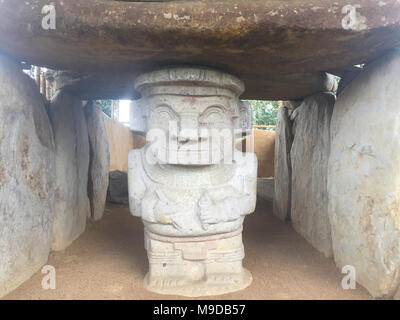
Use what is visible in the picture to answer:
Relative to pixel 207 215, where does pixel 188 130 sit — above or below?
above

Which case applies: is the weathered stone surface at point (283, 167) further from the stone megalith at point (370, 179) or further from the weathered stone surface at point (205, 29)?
the weathered stone surface at point (205, 29)

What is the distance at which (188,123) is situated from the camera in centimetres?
268

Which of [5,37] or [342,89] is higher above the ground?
[5,37]

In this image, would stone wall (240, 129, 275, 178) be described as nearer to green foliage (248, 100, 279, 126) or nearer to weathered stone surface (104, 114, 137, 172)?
weathered stone surface (104, 114, 137, 172)

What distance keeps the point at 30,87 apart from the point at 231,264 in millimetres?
2434

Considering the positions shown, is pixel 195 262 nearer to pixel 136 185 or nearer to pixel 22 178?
pixel 136 185

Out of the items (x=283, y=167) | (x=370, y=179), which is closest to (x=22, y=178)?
(x=370, y=179)

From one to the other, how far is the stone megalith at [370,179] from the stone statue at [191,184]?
2.70ft

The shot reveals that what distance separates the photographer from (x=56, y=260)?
3322 mm

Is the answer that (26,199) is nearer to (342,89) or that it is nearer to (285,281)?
(285,281)

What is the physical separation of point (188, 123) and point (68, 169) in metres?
1.78

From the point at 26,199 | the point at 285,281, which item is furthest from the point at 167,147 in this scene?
the point at 285,281

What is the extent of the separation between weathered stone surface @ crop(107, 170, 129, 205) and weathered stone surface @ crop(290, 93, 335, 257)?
10.2ft

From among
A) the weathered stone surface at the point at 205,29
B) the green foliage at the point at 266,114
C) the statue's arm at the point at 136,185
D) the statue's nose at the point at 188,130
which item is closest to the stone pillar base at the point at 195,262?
the statue's arm at the point at 136,185
